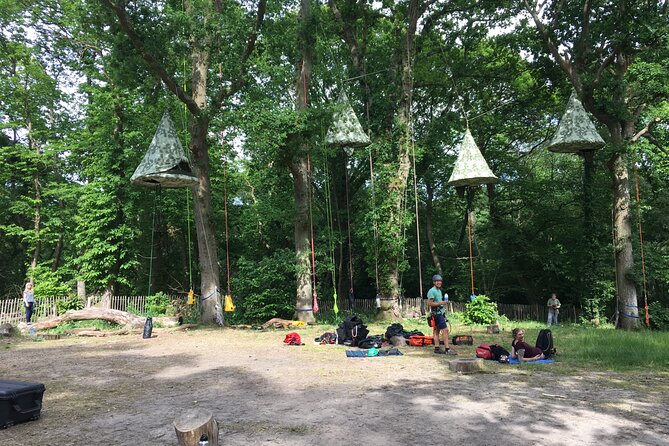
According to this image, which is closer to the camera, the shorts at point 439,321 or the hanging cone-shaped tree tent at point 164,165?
the shorts at point 439,321

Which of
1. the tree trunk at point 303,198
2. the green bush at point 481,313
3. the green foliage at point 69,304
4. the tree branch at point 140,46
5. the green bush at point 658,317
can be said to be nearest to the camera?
the tree branch at point 140,46

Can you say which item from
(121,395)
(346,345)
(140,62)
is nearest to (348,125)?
(346,345)

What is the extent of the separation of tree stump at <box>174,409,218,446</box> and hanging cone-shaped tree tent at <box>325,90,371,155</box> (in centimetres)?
1003

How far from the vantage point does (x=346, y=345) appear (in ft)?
37.2

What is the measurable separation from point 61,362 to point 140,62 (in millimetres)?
9871

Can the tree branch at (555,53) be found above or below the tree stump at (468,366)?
above

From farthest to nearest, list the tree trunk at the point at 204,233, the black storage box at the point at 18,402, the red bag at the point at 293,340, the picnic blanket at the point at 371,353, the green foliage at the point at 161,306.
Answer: the green foliage at the point at 161,306 < the tree trunk at the point at 204,233 < the red bag at the point at 293,340 < the picnic blanket at the point at 371,353 < the black storage box at the point at 18,402

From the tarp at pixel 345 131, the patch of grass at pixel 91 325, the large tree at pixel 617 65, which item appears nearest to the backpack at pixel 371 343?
the tarp at pixel 345 131

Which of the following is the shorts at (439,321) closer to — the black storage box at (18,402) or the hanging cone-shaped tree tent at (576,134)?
the hanging cone-shaped tree tent at (576,134)

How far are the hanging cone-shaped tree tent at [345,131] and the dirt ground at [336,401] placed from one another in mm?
6212

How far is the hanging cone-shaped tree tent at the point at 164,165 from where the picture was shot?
11727 mm

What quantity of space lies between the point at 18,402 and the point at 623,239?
19.6 metres

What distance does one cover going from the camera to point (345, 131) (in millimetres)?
13414

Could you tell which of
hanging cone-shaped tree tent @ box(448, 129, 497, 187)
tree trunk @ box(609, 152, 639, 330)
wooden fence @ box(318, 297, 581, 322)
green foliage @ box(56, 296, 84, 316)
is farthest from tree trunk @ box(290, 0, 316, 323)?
tree trunk @ box(609, 152, 639, 330)
